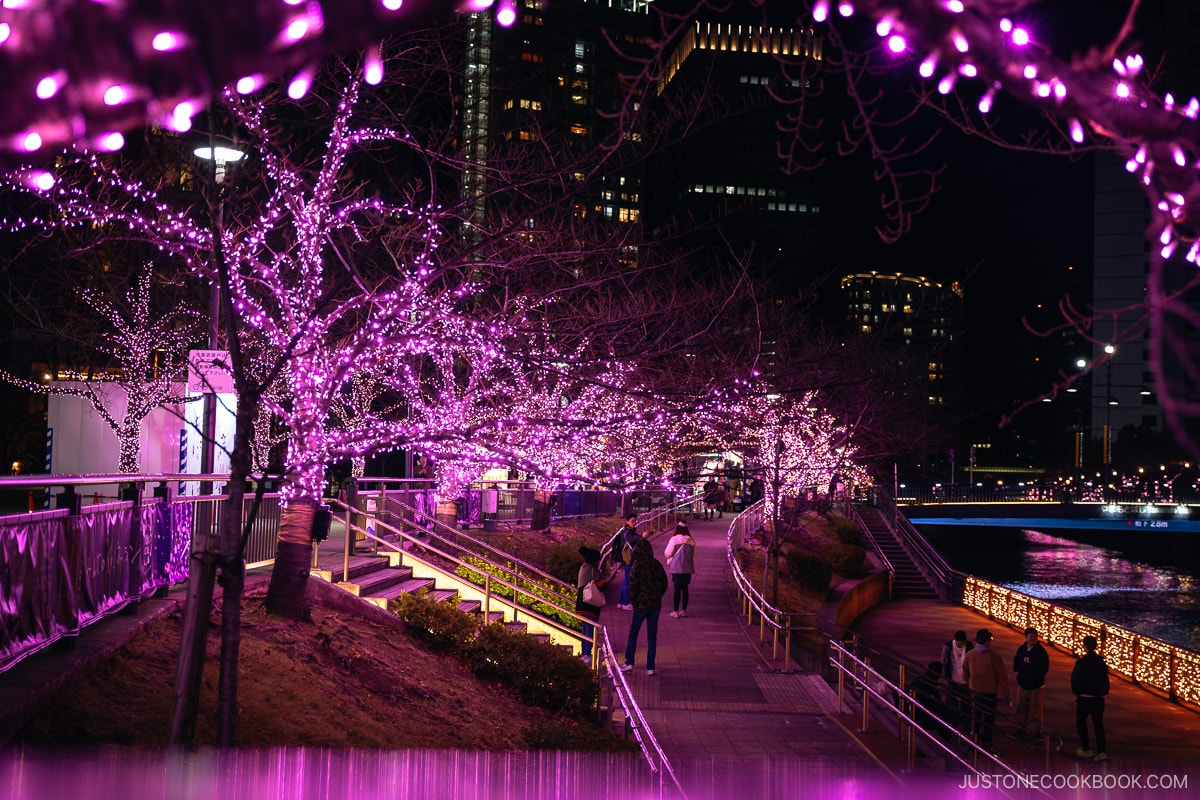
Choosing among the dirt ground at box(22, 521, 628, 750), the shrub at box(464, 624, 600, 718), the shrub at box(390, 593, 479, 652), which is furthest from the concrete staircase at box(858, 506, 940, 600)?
the dirt ground at box(22, 521, 628, 750)

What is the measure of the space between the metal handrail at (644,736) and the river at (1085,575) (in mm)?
26289

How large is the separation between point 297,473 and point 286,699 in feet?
6.82

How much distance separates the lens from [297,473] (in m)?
8.23

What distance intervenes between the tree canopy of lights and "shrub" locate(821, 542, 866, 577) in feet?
68.3

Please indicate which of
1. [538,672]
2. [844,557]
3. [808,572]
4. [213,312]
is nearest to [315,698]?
[538,672]

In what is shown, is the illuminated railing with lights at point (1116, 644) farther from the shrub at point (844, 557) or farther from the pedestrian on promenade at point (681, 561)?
the pedestrian on promenade at point (681, 561)

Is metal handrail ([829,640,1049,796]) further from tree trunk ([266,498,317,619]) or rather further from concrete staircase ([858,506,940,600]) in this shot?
concrete staircase ([858,506,940,600])

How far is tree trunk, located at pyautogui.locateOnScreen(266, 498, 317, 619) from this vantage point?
11.9 m

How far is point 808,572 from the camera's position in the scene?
31.0 metres

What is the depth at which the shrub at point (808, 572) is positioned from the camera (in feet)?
101

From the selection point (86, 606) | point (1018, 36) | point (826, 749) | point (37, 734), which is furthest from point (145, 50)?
point (826, 749)

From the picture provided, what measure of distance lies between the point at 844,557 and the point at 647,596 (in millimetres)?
23992

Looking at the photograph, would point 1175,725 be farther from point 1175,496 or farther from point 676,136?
point 1175,496


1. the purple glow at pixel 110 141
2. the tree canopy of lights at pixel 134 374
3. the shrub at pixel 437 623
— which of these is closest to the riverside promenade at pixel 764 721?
the shrub at pixel 437 623
